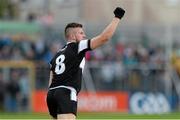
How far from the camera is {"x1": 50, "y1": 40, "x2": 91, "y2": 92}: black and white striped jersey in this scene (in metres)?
12.6

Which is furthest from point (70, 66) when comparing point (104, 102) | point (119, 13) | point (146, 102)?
point (146, 102)

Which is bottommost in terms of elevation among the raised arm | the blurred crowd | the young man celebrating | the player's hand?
the young man celebrating

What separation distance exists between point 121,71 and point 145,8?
25.9 feet

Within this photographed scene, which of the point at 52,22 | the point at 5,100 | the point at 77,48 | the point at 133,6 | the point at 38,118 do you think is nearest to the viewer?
the point at 77,48

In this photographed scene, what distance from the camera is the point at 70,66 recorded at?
12.6 metres

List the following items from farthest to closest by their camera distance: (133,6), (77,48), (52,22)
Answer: (133,6) < (52,22) < (77,48)

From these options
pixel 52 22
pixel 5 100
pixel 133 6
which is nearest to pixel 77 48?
pixel 5 100

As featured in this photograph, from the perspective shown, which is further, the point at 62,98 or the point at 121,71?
the point at 121,71

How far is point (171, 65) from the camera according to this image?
29031 mm

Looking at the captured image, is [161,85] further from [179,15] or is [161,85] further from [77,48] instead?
[77,48]

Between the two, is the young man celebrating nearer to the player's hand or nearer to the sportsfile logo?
the player's hand

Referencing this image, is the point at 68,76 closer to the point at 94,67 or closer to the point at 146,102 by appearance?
the point at 94,67

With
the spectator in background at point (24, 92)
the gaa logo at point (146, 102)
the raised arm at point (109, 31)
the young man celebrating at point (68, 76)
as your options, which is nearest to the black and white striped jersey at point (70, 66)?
the young man celebrating at point (68, 76)

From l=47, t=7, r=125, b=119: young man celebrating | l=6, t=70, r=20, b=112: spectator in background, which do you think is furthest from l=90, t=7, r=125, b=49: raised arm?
l=6, t=70, r=20, b=112: spectator in background
